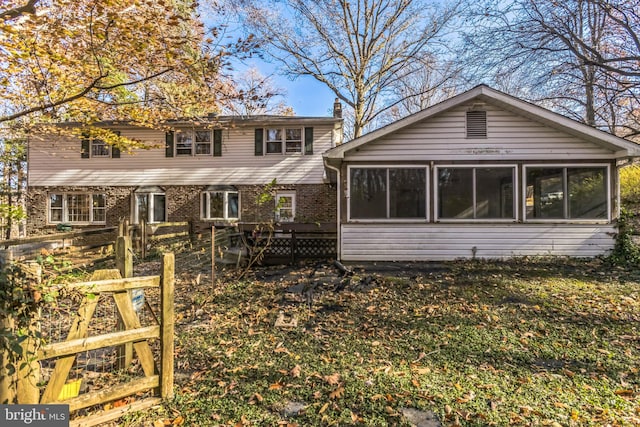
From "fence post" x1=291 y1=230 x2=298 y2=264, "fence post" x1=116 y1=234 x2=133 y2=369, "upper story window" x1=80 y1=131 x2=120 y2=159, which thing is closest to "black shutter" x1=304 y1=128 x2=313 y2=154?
"fence post" x1=291 y1=230 x2=298 y2=264

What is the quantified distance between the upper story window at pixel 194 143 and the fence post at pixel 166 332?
13895 mm

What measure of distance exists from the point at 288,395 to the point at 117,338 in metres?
1.60

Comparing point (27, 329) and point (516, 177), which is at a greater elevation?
point (516, 177)

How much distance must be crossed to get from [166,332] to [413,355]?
2.77 metres

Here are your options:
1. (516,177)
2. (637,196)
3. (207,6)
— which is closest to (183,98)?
(207,6)

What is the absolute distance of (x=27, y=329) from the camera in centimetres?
218

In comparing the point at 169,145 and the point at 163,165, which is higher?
the point at 169,145

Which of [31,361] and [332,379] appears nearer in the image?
[31,361]

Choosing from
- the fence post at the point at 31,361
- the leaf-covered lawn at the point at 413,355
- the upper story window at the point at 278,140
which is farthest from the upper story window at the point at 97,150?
the fence post at the point at 31,361

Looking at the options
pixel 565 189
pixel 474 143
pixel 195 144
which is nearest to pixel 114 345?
pixel 474 143

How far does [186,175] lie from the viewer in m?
15.9

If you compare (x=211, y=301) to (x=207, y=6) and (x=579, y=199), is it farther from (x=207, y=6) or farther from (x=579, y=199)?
(x=579, y=199)

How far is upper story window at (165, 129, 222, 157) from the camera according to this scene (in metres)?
16.0

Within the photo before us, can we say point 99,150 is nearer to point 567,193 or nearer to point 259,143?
point 259,143
